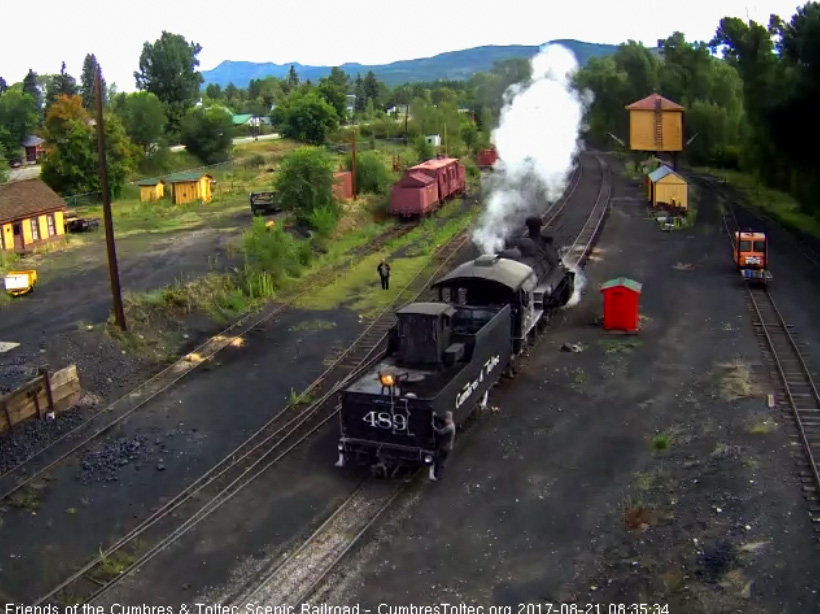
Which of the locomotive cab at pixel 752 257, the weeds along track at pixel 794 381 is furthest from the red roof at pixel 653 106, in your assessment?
the weeds along track at pixel 794 381

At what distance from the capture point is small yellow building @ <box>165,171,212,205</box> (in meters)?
48.0

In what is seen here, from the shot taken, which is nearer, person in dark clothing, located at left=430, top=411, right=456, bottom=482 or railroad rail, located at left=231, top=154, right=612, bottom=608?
railroad rail, located at left=231, top=154, right=612, bottom=608

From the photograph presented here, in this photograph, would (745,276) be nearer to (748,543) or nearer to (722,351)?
(722,351)

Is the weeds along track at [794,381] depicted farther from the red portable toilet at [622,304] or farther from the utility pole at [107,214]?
the utility pole at [107,214]

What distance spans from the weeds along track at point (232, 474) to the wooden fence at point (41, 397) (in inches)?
193

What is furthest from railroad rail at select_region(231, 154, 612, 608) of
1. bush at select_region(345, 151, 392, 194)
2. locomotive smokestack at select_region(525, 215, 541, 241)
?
bush at select_region(345, 151, 392, 194)

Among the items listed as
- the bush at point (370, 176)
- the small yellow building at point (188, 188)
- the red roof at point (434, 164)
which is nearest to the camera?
the red roof at point (434, 164)

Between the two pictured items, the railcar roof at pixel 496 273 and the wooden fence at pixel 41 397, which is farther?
the railcar roof at pixel 496 273

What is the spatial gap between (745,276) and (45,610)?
2389 centimetres

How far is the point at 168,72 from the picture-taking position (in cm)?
8000

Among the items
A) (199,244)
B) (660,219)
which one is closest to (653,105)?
(660,219)

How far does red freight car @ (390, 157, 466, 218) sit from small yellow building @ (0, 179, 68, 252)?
1614 cm

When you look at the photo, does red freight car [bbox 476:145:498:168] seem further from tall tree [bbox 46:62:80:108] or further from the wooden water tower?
tall tree [bbox 46:62:80:108]
